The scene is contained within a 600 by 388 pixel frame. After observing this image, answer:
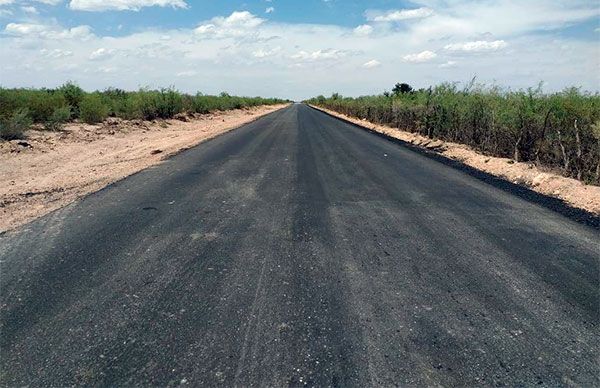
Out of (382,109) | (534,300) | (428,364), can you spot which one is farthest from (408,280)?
(382,109)

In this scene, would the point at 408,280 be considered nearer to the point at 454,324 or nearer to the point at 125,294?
the point at 454,324

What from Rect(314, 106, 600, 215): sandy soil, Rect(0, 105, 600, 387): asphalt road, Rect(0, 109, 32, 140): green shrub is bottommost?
Rect(0, 105, 600, 387): asphalt road

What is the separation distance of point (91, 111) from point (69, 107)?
1496 mm

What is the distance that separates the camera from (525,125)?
14.0 meters

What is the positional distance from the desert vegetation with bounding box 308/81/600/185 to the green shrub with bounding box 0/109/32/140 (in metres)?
17.9

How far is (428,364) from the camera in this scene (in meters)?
3.34

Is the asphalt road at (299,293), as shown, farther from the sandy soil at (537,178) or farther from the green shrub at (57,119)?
the green shrub at (57,119)

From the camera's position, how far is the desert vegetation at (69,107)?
56.6ft

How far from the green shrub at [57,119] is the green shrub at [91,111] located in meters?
2.06

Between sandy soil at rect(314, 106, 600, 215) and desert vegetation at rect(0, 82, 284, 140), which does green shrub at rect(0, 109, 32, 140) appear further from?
sandy soil at rect(314, 106, 600, 215)

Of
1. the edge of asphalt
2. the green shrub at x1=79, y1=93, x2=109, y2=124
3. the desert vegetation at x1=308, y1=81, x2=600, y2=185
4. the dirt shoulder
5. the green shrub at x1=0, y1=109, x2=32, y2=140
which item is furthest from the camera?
the green shrub at x1=79, y1=93, x2=109, y2=124

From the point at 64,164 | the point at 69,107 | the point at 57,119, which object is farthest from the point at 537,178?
the point at 69,107

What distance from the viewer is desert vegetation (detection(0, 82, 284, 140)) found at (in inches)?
679

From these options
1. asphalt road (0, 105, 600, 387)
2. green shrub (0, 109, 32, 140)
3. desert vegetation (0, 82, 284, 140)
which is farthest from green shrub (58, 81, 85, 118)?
asphalt road (0, 105, 600, 387)
